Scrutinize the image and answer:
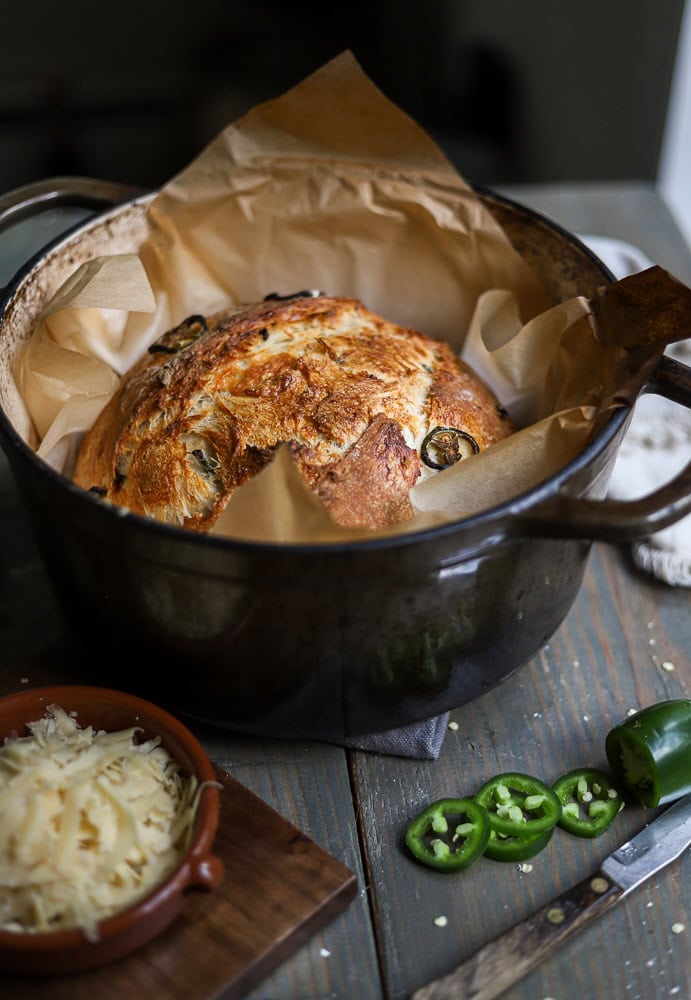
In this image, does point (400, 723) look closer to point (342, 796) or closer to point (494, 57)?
point (342, 796)

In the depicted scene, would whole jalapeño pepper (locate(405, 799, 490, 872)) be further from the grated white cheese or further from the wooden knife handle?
the grated white cheese

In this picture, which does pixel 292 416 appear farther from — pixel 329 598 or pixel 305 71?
pixel 305 71

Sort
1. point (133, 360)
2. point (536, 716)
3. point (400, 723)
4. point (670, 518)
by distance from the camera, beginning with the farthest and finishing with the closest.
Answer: point (133, 360) < point (536, 716) < point (400, 723) < point (670, 518)

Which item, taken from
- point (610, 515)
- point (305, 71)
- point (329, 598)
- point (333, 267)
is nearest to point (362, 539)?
point (329, 598)

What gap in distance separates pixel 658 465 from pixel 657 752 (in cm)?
80

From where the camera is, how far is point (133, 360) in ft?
6.75

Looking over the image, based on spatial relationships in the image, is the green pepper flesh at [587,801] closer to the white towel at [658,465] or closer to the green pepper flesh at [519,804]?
the green pepper flesh at [519,804]

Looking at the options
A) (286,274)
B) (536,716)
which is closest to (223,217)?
(286,274)

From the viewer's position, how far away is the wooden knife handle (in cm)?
134

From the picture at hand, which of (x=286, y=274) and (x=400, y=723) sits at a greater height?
(x=286, y=274)

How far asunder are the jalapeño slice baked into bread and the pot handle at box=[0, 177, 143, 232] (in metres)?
0.32

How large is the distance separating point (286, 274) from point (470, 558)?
95 cm

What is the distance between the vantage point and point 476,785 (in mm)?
1624

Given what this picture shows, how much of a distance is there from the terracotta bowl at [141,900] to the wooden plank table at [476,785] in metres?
0.18
